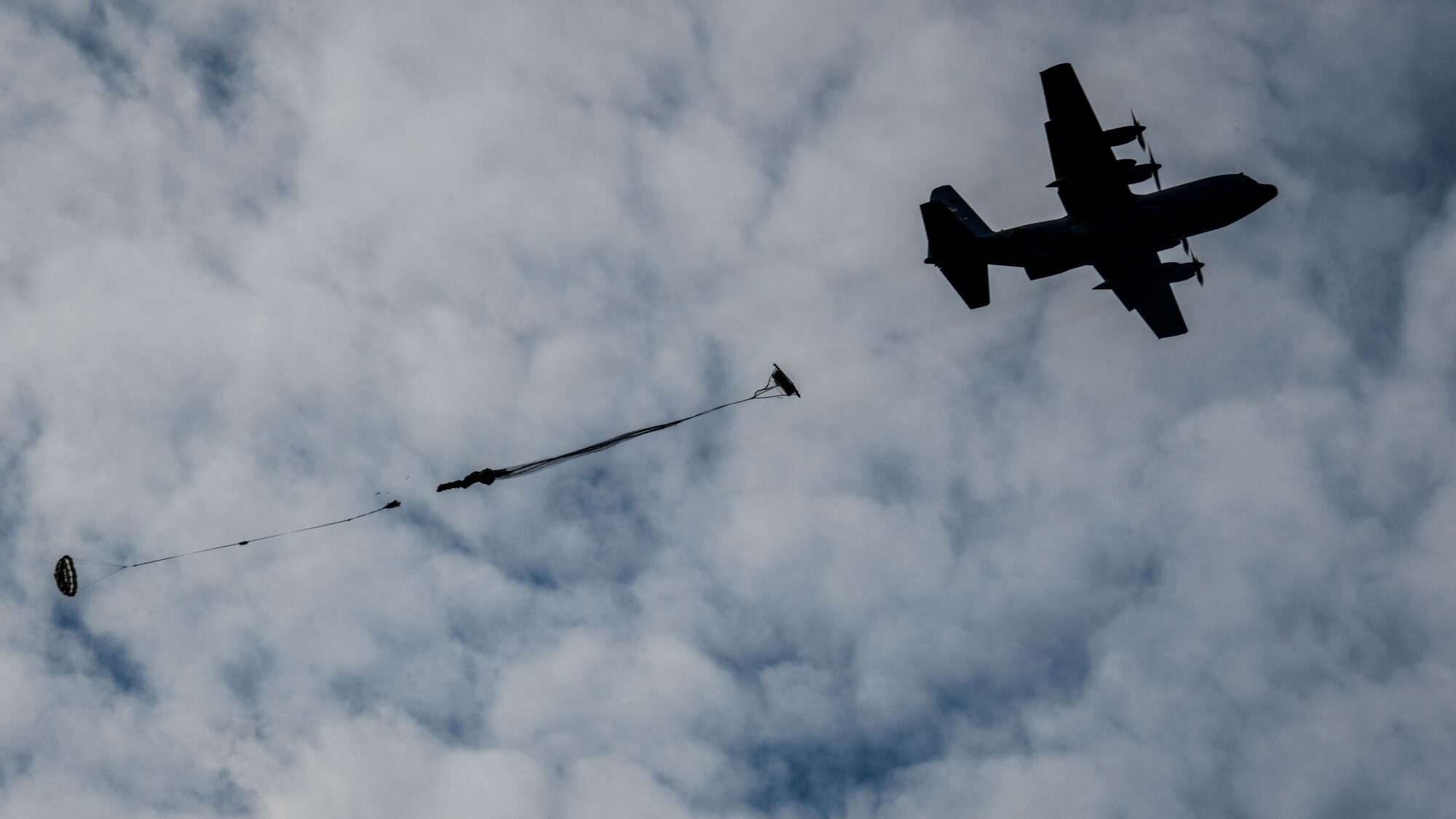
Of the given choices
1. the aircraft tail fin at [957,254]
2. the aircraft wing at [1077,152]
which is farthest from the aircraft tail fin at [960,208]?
the aircraft wing at [1077,152]

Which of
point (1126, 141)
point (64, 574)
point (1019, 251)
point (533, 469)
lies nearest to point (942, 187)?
point (1019, 251)

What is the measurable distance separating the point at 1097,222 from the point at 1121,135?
13.8 feet

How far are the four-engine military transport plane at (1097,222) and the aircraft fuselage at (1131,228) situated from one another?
0.04 m

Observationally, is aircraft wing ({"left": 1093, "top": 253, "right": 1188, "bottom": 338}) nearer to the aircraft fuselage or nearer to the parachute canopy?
the aircraft fuselage

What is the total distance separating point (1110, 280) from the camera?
160 ft

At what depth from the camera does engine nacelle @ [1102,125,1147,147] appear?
42938 millimetres

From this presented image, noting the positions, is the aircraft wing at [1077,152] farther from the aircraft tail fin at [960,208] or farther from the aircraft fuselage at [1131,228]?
the aircraft tail fin at [960,208]

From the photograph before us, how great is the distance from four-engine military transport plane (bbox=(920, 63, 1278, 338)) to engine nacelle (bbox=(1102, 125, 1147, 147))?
0.11 feet

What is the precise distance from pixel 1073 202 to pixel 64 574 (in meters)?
47.4

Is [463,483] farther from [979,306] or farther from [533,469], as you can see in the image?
[979,306]

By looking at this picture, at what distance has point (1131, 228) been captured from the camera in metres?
44.5

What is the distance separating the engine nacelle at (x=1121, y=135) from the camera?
42.9 metres

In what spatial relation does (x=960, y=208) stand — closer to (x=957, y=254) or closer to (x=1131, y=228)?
(x=957, y=254)

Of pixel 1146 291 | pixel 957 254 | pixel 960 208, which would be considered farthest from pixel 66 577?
pixel 1146 291
